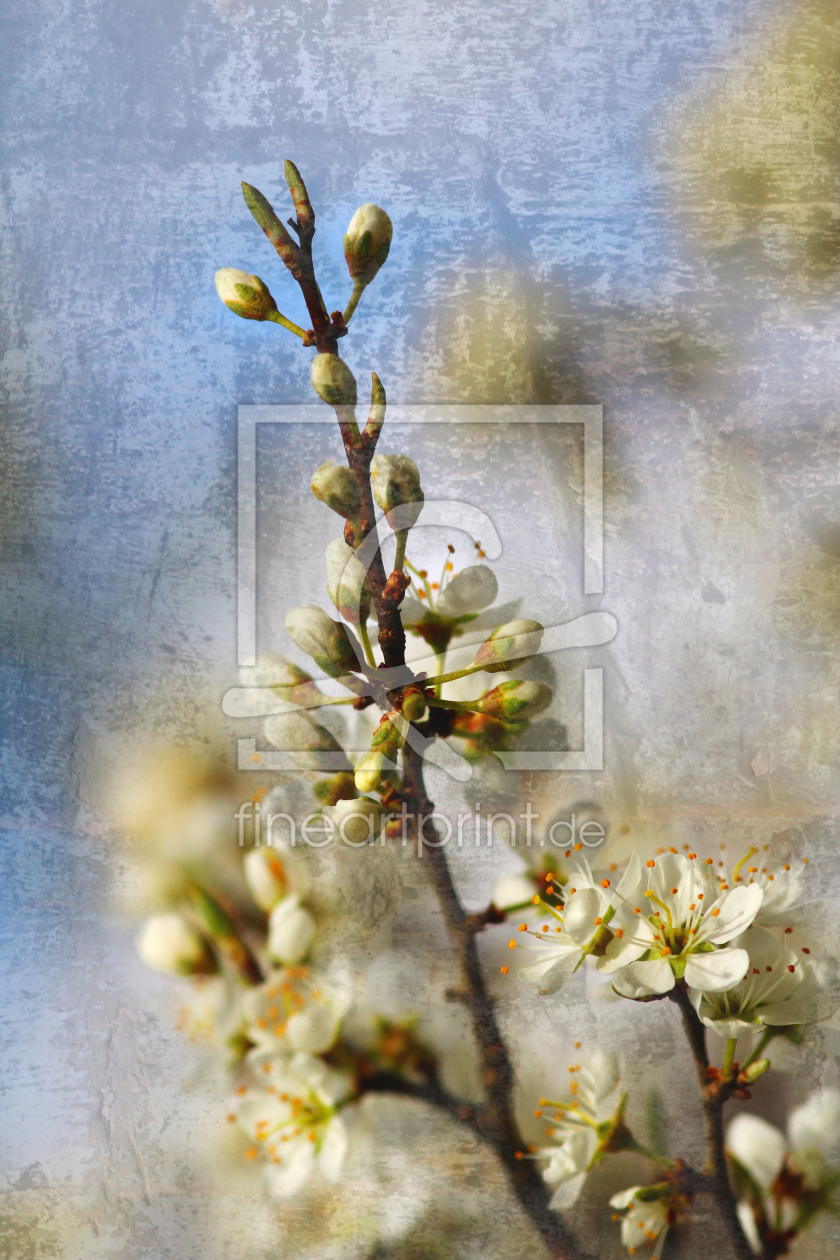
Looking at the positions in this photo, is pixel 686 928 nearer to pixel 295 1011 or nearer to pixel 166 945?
pixel 295 1011

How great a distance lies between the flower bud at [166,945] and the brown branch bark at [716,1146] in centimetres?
51

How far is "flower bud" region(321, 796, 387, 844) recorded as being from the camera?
0.94 m

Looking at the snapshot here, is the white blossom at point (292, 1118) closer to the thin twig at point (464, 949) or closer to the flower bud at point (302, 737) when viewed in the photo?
the thin twig at point (464, 949)

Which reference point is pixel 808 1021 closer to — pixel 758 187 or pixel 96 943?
pixel 96 943

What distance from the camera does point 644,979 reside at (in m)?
0.84

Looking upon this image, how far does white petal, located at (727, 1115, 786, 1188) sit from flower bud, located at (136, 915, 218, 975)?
1.88ft

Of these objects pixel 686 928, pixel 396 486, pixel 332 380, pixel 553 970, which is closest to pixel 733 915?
pixel 686 928

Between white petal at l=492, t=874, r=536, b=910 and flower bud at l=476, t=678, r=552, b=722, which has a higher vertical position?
flower bud at l=476, t=678, r=552, b=722

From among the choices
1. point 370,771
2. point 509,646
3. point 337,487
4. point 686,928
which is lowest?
point 686,928

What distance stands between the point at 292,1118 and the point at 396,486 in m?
0.64

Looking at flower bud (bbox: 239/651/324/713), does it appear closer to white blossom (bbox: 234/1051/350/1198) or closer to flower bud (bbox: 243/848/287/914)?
flower bud (bbox: 243/848/287/914)

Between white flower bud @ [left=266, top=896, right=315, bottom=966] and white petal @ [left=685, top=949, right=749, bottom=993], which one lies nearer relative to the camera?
white petal @ [left=685, top=949, right=749, bottom=993]

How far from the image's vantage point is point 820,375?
3.22 ft

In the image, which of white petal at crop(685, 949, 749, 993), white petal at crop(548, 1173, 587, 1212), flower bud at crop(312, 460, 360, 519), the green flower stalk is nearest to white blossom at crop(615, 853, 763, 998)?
white petal at crop(685, 949, 749, 993)
